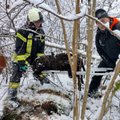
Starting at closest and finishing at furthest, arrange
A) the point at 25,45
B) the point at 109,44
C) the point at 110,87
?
the point at 110,87, the point at 109,44, the point at 25,45

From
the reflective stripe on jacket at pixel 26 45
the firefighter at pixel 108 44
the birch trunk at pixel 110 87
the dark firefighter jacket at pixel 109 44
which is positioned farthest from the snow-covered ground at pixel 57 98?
the birch trunk at pixel 110 87

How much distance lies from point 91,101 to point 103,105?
341cm

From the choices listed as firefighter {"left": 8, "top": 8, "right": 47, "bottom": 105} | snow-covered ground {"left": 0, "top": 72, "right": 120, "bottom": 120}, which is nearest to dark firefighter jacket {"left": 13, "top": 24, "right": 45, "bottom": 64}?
firefighter {"left": 8, "top": 8, "right": 47, "bottom": 105}

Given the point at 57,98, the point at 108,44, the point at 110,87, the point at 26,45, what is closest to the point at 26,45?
the point at 26,45

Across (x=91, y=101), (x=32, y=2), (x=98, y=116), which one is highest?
(x=32, y=2)

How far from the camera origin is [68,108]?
16.4 feet

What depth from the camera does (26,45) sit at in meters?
5.14

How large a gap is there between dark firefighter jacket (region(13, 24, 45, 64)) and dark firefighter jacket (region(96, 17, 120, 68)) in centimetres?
95

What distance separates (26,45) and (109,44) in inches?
53.5

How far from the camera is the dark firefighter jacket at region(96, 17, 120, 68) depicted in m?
4.64

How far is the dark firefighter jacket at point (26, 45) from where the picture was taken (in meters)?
4.97

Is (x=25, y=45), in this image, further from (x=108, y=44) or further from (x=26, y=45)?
(x=108, y=44)

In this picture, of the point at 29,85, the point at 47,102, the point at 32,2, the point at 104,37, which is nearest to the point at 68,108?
the point at 47,102

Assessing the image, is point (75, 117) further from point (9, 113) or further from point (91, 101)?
point (91, 101)
